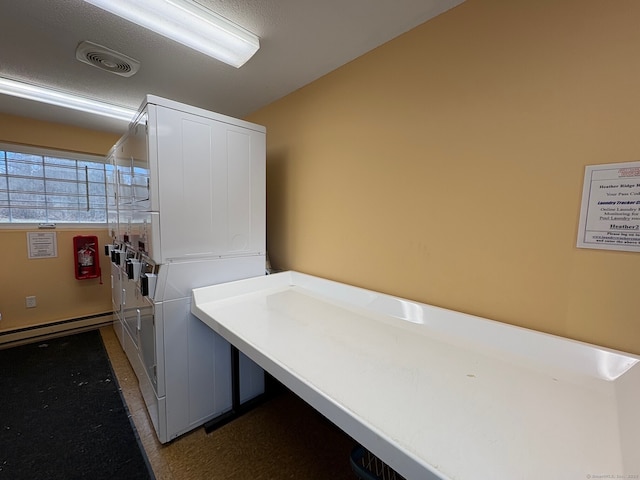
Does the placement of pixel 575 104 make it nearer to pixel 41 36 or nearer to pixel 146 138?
pixel 146 138

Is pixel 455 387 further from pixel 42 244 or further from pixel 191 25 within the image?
pixel 42 244

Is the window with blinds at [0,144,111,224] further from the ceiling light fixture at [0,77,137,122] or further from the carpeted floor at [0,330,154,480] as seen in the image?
the carpeted floor at [0,330,154,480]

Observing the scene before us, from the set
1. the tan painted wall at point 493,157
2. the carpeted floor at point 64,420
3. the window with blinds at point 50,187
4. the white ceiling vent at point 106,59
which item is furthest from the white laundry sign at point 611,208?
the window with blinds at point 50,187

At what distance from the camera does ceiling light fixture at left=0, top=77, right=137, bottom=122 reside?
2.00 metres

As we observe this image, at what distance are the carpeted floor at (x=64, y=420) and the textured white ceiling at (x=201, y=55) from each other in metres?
2.28

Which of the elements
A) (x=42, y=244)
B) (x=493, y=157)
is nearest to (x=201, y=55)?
(x=493, y=157)

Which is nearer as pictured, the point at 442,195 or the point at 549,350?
the point at 549,350

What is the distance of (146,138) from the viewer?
1.40 meters

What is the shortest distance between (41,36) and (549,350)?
2845 mm

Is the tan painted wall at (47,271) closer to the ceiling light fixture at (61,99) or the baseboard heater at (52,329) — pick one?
the baseboard heater at (52,329)

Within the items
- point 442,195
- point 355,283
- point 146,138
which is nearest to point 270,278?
point 355,283

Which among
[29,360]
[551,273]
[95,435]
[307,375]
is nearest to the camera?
[307,375]

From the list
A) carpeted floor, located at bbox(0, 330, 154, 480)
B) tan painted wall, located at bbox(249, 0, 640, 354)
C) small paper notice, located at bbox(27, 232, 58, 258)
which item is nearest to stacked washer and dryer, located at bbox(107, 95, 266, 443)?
Answer: carpeted floor, located at bbox(0, 330, 154, 480)

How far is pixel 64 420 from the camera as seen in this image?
1.75m
